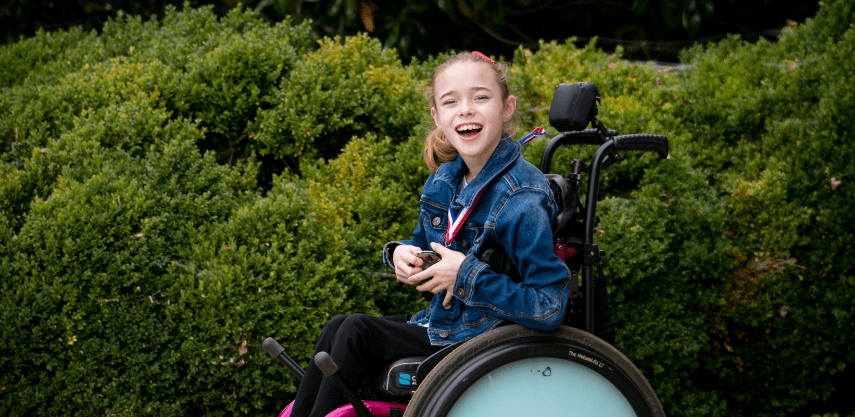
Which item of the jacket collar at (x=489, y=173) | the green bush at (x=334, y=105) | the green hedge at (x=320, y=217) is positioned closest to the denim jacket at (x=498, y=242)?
the jacket collar at (x=489, y=173)

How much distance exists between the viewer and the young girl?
1.75 metres

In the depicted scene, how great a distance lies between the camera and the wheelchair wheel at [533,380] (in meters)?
1.70

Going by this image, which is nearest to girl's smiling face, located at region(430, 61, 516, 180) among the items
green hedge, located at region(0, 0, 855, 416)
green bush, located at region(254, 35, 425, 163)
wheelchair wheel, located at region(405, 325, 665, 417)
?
wheelchair wheel, located at region(405, 325, 665, 417)

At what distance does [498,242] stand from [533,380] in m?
0.41

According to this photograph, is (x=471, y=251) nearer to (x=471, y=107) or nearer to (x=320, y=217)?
(x=471, y=107)

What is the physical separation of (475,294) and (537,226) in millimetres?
256

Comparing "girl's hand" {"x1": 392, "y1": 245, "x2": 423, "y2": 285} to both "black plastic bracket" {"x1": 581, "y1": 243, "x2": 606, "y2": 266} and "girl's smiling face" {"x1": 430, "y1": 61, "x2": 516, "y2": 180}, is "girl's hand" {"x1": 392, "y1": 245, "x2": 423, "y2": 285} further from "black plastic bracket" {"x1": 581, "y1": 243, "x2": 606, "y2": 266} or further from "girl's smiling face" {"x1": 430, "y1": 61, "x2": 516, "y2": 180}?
"black plastic bracket" {"x1": 581, "y1": 243, "x2": 606, "y2": 266}

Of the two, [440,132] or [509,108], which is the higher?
[509,108]

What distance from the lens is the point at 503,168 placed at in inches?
74.9

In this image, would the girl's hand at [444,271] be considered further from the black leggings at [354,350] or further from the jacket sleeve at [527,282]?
the black leggings at [354,350]

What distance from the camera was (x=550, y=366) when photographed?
1808 mm

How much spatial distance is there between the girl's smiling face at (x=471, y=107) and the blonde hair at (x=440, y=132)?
0.02m

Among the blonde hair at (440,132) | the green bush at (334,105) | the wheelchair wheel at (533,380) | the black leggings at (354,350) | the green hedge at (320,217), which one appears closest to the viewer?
the wheelchair wheel at (533,380)

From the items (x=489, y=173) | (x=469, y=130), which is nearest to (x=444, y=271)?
(x=489, y=173)
